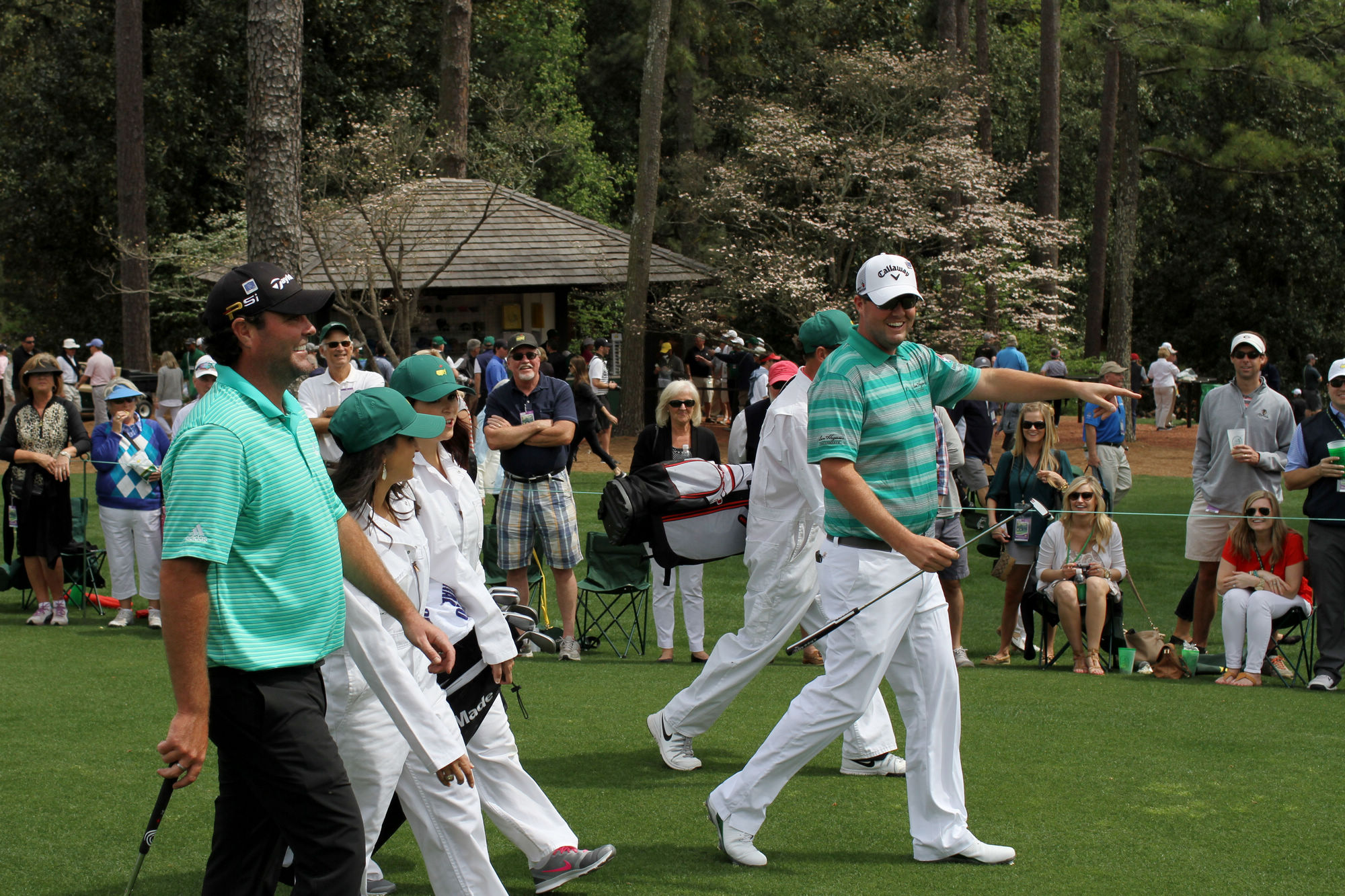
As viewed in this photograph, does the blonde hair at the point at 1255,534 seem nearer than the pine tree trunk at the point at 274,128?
Yes

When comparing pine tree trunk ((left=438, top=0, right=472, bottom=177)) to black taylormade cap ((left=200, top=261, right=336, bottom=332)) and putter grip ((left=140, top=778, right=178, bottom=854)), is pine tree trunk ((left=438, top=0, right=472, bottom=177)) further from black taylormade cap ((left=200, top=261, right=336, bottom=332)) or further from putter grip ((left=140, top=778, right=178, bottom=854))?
putter grip ((left=140, top=778, right=178, bottom=854))

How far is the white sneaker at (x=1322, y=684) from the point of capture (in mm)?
8336

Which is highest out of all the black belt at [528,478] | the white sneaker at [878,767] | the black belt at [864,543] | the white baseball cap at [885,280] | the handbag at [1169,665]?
the white baseball cap at [885,280]

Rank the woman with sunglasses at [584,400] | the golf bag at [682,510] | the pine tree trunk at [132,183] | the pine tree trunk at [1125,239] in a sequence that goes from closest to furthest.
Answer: the golf bag at [682,510] < the woman with sunglasses at [584,400] < the pine tree trunk at [132,183] < the pine tree trunk at [1125,239]

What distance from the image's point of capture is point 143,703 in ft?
25.2

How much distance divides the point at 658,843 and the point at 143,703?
13.0 feet

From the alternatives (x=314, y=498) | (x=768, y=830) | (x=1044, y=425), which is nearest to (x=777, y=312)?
(x=1044, y=425)

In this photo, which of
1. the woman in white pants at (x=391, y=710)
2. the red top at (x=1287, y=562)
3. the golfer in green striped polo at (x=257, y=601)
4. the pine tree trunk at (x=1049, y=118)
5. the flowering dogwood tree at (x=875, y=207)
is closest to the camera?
the golfer in green striped polo at (x=257, y=601)

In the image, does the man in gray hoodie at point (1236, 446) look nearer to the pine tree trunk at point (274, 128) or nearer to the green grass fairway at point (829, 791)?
the green grass fairway at point (829, 791)

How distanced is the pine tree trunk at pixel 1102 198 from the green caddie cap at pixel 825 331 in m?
28.6

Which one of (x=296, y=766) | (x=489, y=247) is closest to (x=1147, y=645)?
(x=296, y=766)

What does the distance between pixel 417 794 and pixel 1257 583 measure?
21.9 feet

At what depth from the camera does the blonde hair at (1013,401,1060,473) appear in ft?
32.1

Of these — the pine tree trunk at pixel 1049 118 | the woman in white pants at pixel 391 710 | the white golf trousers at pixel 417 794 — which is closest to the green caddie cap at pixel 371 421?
the woman in white pants at pixel 391 710
